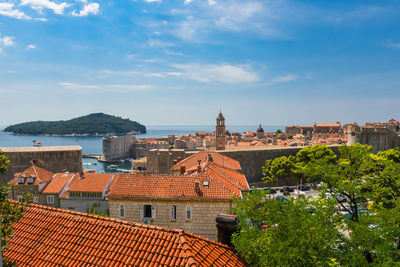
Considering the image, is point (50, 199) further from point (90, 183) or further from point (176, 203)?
point (176, 203)

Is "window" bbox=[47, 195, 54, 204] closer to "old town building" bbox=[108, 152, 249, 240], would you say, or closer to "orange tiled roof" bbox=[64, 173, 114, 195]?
"orange tiled roof" bbox=[64, 173, 114, 195]

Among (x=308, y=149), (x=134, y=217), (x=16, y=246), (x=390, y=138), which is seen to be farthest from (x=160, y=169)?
(x=390, y=138)

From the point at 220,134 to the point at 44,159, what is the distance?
19898 mm

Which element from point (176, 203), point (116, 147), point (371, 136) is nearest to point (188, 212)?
point (176, 203)

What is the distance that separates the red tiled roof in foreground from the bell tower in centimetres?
3031

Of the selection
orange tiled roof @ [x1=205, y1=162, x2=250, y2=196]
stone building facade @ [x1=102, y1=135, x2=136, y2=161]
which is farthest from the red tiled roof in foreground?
stone building facade @ [x1=102, y1=135, x2=136, y2=161]

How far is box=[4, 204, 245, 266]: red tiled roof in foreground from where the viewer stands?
4.55 metres

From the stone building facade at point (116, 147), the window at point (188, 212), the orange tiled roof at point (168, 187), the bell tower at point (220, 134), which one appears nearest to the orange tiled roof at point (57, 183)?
the orange tiled roof at point (168, 187)

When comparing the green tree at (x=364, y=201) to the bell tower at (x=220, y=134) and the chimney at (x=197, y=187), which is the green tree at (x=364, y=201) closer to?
the chimney at (x=197, y=187)

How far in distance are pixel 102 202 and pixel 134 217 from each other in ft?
27.5

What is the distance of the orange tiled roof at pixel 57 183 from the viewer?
20.8 meters

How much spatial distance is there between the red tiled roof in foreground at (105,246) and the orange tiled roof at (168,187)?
661 cm

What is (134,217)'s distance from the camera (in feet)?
40.5

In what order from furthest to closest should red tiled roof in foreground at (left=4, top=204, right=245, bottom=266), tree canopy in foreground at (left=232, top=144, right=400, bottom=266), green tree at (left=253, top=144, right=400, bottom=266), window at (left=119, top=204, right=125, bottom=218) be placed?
window at (left=119, top=204, right=125, bottom=218)
green tree at (left=253, top=144, right=400, bottom=266)
tree canopy in foreground at (left=232, top=144, right=400, bottom=266)
red tiled roof in foreground at (left=4, top=204, right=245, bottom=266)
